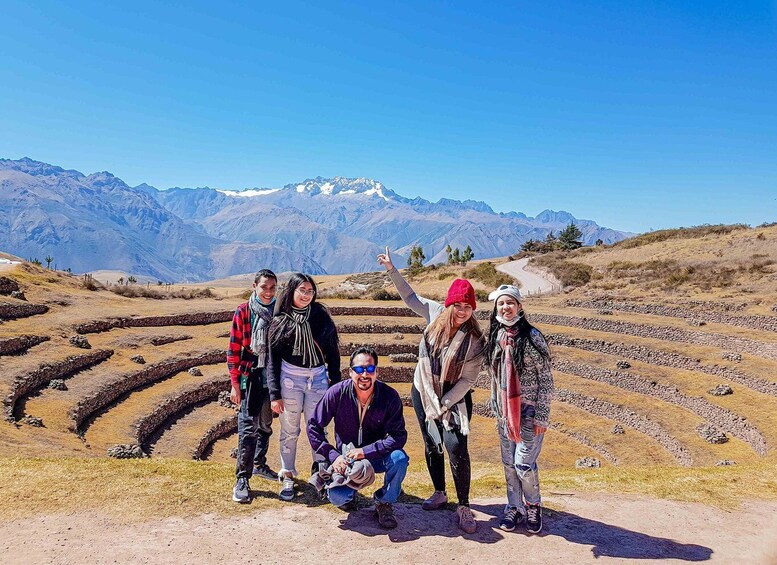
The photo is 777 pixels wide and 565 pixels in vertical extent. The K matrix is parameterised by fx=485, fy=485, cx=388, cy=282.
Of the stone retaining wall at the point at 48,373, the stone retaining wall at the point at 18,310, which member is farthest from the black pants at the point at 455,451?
the stone retaining wall at the point at 18,310

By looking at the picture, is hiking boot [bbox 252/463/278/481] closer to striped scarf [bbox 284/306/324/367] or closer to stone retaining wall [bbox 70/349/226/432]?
striped scarf [bbox 284/306/324/367]

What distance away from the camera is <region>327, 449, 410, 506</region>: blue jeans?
7.31 m

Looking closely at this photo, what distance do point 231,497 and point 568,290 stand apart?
53.6 metres

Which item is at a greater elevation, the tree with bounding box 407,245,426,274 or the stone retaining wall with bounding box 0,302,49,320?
the tree with bounding box 407,245,426,274

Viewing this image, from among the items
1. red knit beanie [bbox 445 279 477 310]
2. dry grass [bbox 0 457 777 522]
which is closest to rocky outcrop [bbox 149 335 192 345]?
dry grass [bbox 0 457 777 522]

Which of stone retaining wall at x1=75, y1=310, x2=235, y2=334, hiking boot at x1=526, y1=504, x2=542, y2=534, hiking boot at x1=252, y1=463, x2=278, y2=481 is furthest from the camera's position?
stone retaining wall at x1=75, y1=310, x2=235, y2=334

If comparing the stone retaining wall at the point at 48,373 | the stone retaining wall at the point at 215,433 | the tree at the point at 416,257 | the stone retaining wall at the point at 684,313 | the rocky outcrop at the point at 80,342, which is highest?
the tree at the point at 416,257

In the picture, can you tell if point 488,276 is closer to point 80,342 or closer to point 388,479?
point 80,342

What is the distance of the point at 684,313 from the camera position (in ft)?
125

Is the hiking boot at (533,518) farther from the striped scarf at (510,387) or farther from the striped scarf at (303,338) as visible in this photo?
the striped scarf at (303,338)

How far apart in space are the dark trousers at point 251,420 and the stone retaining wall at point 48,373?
13.8 meters

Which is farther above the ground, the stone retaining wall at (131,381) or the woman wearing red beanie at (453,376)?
the woman wearing red beanie at (453,376)

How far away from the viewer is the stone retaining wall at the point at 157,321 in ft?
107

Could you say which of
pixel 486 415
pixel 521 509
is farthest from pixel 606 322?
pixel 521 509
